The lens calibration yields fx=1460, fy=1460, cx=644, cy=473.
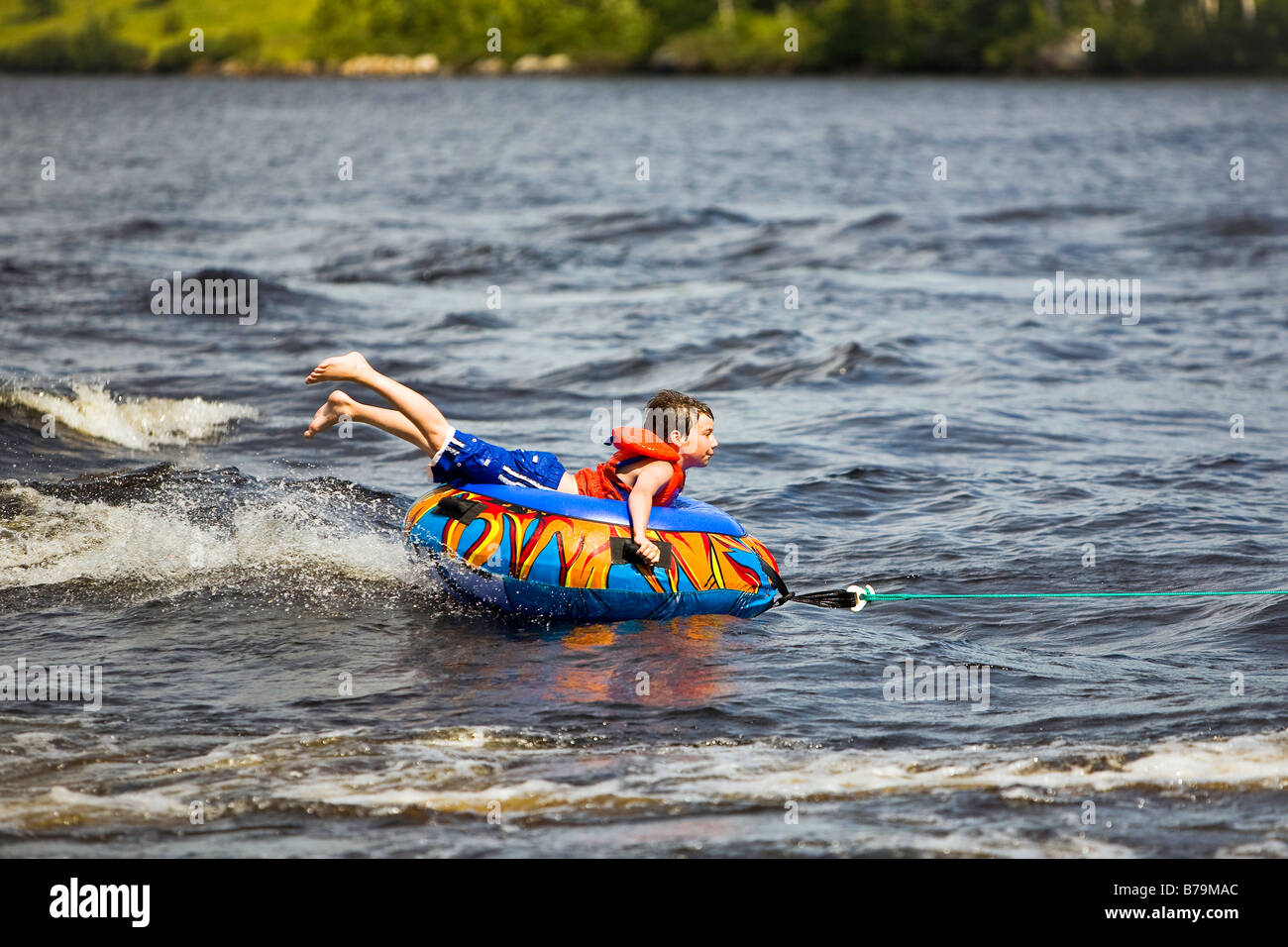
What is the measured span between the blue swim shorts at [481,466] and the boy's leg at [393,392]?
0.09 m

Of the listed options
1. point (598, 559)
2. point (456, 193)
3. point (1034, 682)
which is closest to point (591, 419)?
point (598, 559)

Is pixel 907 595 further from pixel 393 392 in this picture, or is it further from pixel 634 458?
pixel 393 392

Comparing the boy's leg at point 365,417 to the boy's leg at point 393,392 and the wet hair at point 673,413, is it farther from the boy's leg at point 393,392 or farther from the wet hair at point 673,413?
the wet hair at point 673,413

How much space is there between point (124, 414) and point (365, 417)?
19.8 ft

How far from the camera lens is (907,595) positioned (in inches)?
372

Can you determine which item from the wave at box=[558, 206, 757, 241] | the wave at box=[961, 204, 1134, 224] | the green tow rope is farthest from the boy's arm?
the wave at box=[961, 204, 1134, 224]

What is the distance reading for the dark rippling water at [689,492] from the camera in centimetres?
622

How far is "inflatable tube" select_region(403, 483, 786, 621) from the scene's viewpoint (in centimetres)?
830

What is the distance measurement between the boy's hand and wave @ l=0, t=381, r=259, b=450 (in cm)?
608

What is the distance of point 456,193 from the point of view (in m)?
34.0

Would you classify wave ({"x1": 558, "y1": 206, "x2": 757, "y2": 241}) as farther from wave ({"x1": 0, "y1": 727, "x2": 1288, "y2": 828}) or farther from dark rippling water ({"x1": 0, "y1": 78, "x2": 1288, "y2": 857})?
wave ({"x1": 0, "y1": 727, "x2": 1288, "y2": 828})

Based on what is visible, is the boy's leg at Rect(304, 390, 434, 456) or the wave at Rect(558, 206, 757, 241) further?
the wave at Rect(558, 206, 757, 241)

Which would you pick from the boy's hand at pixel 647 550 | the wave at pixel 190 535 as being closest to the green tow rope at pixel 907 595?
the boy's hand at pixel 647 550

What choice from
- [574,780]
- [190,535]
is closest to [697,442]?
[574,780]
